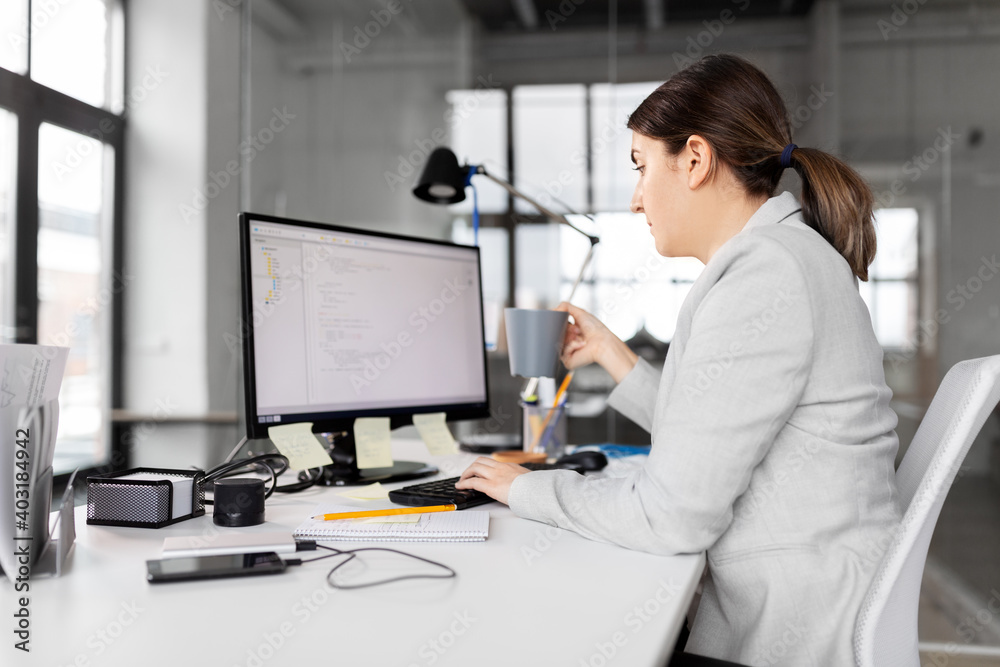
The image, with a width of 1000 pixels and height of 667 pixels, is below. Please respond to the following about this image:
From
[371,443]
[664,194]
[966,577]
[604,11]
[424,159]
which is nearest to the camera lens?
[664,194]

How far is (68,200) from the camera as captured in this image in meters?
3.32

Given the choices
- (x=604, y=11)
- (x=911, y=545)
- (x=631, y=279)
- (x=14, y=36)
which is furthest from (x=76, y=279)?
(x=911, y=545)

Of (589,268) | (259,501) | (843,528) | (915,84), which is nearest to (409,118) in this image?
(589,268)

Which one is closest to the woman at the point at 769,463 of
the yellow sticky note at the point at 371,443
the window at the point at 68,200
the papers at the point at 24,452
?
the yellow sticky note at the point at 371,443

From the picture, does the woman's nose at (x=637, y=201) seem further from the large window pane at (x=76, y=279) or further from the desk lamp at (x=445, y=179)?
the large window pane at (x=76, y=279)

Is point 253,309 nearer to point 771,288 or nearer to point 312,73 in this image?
point 771,288

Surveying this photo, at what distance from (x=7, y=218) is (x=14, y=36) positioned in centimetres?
71

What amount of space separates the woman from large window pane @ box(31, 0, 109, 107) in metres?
3.19

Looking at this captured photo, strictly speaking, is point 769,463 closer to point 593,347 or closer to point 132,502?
point 593,347

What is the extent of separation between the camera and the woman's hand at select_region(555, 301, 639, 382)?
1434mm

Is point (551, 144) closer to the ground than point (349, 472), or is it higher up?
higher up

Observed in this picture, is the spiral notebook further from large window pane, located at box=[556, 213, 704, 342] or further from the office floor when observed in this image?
the office floor

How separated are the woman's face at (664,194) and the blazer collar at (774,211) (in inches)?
4.7

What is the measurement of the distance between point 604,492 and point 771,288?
0.30 m
